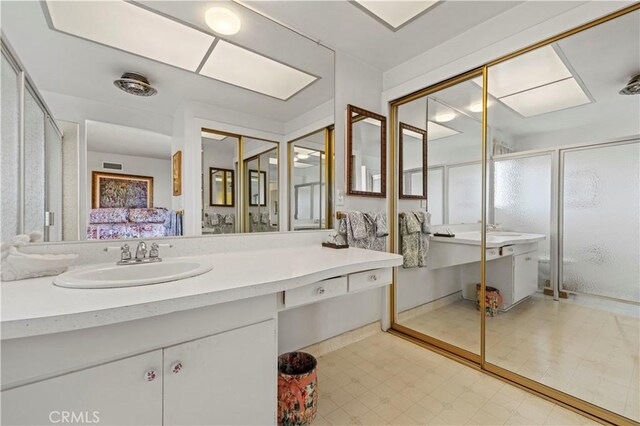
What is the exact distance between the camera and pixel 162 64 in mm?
1404

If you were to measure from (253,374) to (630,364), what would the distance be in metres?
2.35

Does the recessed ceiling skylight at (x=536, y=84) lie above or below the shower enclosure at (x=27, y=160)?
above

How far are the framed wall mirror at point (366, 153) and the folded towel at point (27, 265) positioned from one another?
5.78 ft

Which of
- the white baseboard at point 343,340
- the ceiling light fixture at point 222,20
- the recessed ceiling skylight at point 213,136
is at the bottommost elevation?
the white baseboard at point 343,340

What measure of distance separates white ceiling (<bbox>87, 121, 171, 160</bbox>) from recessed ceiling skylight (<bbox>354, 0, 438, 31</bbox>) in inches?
56.9

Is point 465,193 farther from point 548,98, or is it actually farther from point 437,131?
point 548,98

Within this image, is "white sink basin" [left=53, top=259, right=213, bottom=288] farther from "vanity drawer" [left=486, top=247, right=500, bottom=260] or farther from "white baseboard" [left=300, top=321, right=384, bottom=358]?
"vanity drawer" [left=486, top=247, right=500, bottom=260]

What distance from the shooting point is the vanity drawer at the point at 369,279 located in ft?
4.43

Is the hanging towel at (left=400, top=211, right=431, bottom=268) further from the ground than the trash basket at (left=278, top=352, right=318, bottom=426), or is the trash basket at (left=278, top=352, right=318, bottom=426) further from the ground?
the hanging towel at (left=400, top=211, right=431, bottom=268)

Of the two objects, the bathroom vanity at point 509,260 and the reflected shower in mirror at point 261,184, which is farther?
the bathroom vanity at point 509,260

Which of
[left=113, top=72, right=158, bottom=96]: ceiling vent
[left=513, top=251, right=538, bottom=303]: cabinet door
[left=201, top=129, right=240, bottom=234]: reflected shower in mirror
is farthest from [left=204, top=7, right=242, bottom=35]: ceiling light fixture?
[left=513, top=251, right=538, bottom=303]: cabinet door

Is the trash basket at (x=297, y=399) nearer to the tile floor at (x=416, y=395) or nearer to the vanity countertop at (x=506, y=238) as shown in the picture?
the tile floor at (x=416, y=395)

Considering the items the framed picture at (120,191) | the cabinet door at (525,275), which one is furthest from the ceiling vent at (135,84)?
the cabinet door at (525,275)

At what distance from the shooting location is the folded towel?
914 millimetres
